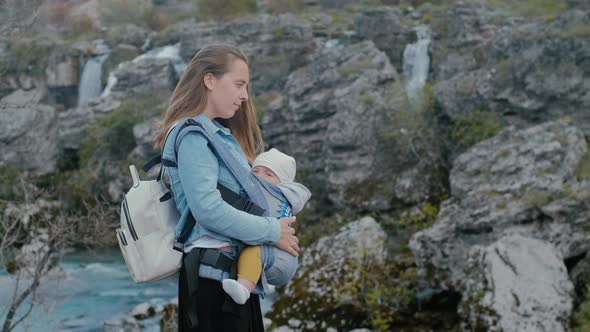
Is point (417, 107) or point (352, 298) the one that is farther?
point (417, 107)

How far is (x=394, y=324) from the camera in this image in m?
7.41

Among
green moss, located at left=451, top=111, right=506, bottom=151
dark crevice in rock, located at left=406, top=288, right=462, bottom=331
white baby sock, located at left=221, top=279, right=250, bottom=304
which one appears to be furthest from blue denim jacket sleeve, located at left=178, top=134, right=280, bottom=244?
green moss, located at left=451, top=111, right=506, bottom=151

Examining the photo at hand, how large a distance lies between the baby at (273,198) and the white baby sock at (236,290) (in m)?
0.02

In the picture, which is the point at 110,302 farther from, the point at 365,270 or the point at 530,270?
the point at 530,270

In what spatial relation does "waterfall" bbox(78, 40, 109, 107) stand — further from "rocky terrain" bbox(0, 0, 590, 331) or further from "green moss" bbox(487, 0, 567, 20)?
"green moss" bbox(487, 0, 567, 20)

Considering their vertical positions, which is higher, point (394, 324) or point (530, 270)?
point (530, 270)

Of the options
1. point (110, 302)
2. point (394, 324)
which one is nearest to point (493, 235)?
point (394, 324)

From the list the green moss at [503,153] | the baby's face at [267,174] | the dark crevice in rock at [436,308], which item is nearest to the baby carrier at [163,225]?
the baby's face at [267,174]

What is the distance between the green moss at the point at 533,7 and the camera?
1361cm

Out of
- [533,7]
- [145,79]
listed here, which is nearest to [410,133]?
[533,7]

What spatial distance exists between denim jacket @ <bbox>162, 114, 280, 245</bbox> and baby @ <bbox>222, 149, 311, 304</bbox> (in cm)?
7

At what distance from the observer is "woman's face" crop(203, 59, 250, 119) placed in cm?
217

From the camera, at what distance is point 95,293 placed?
35.4 ft

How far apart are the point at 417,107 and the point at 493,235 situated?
472cm
